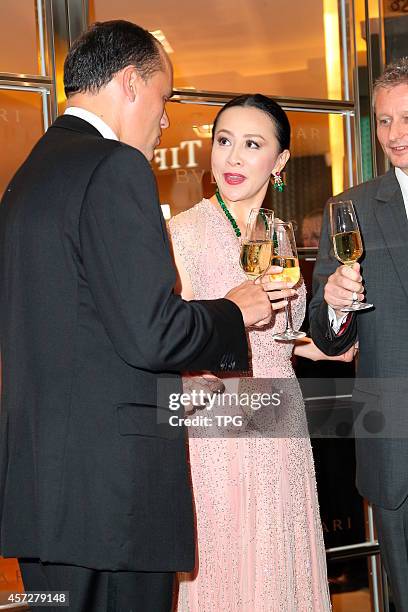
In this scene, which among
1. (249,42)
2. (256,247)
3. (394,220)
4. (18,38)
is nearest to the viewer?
(256,247)

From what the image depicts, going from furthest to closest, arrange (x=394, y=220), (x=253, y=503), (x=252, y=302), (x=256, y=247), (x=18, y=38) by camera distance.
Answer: (x=18, y=38)
(x=394, y=220)
(x=253, y=503)
(x=256, y=247)
(x=252, y=302)

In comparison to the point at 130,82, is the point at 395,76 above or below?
above

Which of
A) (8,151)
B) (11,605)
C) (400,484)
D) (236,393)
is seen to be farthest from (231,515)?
(8,151)

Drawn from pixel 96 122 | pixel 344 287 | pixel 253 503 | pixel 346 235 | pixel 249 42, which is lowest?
pixel 253 503

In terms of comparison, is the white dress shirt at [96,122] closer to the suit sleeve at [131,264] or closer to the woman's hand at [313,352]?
the suit sleeve at [131,264]

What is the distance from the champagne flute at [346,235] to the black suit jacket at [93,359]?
0.53 m

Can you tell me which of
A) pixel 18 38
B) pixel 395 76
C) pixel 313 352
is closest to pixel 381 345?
pixel 313 352

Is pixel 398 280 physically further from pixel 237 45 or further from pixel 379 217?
pixel 237 45

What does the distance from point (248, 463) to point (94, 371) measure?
0.93 m

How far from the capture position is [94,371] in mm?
1664

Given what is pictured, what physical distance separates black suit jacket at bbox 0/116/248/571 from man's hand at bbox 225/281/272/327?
146 millimetres

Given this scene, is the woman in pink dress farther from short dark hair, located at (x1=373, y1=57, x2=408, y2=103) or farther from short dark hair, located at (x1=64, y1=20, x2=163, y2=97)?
short dark hair, located at (x1=64, y1=20, x2=163, y2=97)

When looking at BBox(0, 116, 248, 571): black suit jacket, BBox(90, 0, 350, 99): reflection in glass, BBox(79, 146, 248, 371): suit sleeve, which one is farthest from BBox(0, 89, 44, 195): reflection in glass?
BBox(79, 146, 248, 371): suit sleeve

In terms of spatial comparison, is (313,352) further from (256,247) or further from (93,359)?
(93,359)
